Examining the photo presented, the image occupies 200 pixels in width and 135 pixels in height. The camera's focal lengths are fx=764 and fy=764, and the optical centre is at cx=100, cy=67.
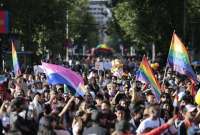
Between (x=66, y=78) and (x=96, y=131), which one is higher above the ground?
(x=66, y=78)

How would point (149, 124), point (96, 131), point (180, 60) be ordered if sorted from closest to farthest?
point (96, 131) → point (149, 124) → point (180, 60)

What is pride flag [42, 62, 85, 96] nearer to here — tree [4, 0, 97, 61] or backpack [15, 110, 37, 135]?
backpack [15, 110, 37, 135]

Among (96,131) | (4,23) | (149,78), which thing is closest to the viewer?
(96,131)

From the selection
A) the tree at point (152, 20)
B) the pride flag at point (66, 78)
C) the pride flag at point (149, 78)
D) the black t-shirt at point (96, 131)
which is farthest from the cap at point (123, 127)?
the tree at point (152, 20)

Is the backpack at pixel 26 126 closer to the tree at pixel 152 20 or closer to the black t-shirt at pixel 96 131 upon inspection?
the black t-shirt at pixel 96 131

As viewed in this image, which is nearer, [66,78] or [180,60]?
[66,78]

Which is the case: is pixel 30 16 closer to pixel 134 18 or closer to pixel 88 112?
pixel 134 18

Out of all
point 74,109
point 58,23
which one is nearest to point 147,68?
point 74,109

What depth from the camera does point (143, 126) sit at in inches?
446

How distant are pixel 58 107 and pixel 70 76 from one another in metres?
3.26

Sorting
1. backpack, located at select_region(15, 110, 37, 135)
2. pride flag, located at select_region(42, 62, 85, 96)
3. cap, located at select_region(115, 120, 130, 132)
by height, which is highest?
pride flag, located at select_region(42, 62, 85, 96)

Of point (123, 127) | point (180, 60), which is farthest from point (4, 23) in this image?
point (123, 127)

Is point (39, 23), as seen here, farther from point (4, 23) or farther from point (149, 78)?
point (149, 78)

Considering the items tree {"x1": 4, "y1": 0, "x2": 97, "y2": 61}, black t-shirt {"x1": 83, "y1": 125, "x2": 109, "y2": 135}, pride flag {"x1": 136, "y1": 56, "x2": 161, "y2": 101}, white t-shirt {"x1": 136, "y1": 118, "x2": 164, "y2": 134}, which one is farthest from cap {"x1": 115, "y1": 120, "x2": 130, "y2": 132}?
tree {"x1": 4, "y1": 0, "x2": 97, "y2": 61}
